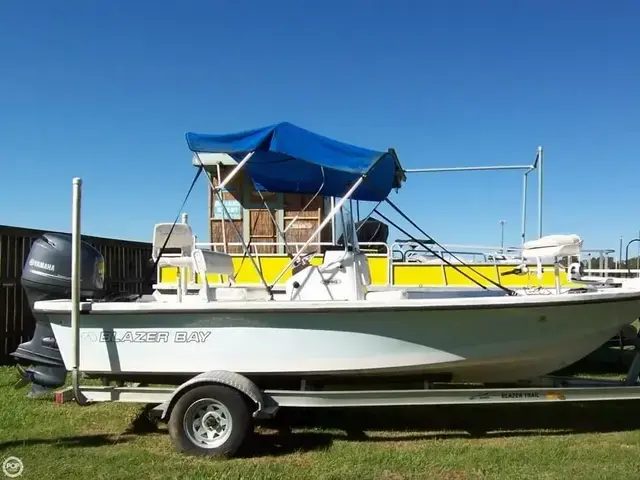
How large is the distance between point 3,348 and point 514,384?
21.6 ft

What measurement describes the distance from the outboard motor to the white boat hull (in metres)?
0.66

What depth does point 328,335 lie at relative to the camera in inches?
181

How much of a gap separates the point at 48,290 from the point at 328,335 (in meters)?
2.60

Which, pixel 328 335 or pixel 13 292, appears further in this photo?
pixel 13 292

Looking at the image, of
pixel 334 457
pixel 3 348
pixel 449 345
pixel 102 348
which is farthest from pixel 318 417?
pixel 3 348

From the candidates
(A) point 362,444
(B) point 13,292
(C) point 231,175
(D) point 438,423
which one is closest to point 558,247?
(D) point 438,423

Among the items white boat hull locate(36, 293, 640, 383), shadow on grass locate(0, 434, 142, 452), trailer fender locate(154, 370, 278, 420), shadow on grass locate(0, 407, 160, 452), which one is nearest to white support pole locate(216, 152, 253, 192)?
white boat hull locate(36, 293, 640, 383)

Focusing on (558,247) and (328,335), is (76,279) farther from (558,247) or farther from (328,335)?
(558,247)

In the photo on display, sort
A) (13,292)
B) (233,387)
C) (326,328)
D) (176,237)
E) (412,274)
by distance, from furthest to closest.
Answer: (13,292)
(412,274)
(176,237)
(326,328)
(233,387)

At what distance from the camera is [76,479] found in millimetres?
4113

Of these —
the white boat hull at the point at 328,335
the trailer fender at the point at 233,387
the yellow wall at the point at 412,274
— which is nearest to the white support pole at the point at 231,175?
the white boat hull at the point at 328,335

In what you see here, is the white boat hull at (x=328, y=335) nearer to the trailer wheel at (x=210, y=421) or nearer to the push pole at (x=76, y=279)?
the push pole at (x=76, y=279)

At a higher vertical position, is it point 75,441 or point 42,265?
point 42,265

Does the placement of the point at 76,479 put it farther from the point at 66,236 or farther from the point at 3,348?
the point at 3,348
